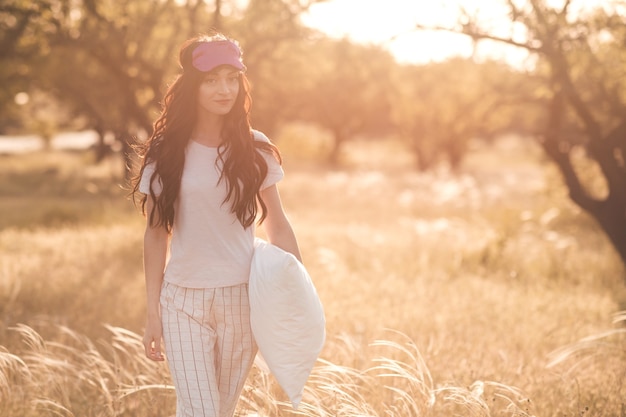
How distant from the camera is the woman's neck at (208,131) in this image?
3.14 metres

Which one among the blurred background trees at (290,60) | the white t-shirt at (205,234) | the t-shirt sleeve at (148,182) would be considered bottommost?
the white t-shirt at (205,234)

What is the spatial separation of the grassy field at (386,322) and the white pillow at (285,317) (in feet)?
1.70

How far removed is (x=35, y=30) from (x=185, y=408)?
35.1ft

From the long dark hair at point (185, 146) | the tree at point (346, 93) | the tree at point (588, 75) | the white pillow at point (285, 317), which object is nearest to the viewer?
the white pillow at point (285, 317)

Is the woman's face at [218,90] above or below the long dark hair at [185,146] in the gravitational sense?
above

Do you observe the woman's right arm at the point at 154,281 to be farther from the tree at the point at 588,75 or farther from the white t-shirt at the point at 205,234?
the tree at the point at 588,75

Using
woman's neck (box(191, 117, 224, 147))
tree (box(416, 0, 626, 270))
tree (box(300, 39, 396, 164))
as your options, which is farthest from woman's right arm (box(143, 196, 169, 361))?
tree (box(300, 39, 396, 164))

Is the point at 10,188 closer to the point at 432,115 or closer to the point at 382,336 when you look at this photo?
the point at 382,336

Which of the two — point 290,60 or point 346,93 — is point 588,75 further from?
point 346,93

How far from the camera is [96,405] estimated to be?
176 inches

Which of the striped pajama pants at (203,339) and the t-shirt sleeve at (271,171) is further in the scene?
the t-shirt sleeve at (271,171)

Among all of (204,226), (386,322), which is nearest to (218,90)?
(204,226)

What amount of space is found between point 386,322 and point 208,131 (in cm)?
344

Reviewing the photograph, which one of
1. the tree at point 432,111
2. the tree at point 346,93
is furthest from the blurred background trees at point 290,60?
the tree at point 346,93
